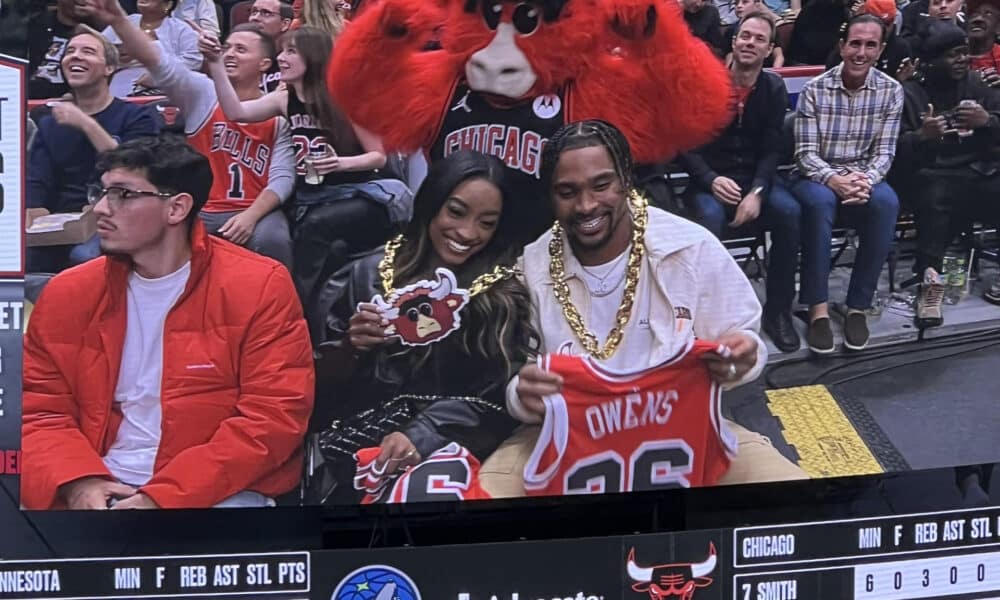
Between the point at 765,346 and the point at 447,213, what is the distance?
832mm

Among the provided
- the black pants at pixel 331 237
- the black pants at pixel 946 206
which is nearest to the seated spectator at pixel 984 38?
the black pants at pixel 946 206

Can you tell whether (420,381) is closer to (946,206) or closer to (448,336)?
(448,336)

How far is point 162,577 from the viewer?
9.62 feet

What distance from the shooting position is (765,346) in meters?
3.04

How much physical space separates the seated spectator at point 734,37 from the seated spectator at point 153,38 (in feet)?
3.89

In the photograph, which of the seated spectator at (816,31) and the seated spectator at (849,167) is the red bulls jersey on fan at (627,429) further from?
the seated spectator at (816,31)

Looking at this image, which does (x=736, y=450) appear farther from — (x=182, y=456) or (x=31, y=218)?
(x=31, y=218)

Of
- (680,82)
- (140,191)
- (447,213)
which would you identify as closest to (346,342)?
(447,213)

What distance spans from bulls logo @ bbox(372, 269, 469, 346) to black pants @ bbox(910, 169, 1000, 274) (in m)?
1.13

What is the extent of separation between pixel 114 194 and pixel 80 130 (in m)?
0.15

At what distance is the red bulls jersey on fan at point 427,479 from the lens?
9.60 feet

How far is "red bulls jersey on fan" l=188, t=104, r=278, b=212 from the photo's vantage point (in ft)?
9.09

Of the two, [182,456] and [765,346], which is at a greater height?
[765,346]

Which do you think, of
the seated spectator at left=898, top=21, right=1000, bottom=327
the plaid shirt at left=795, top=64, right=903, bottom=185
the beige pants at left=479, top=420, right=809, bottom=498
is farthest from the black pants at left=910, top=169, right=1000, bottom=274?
the beige pants at left=479, top=420, right=809, bottom=498
